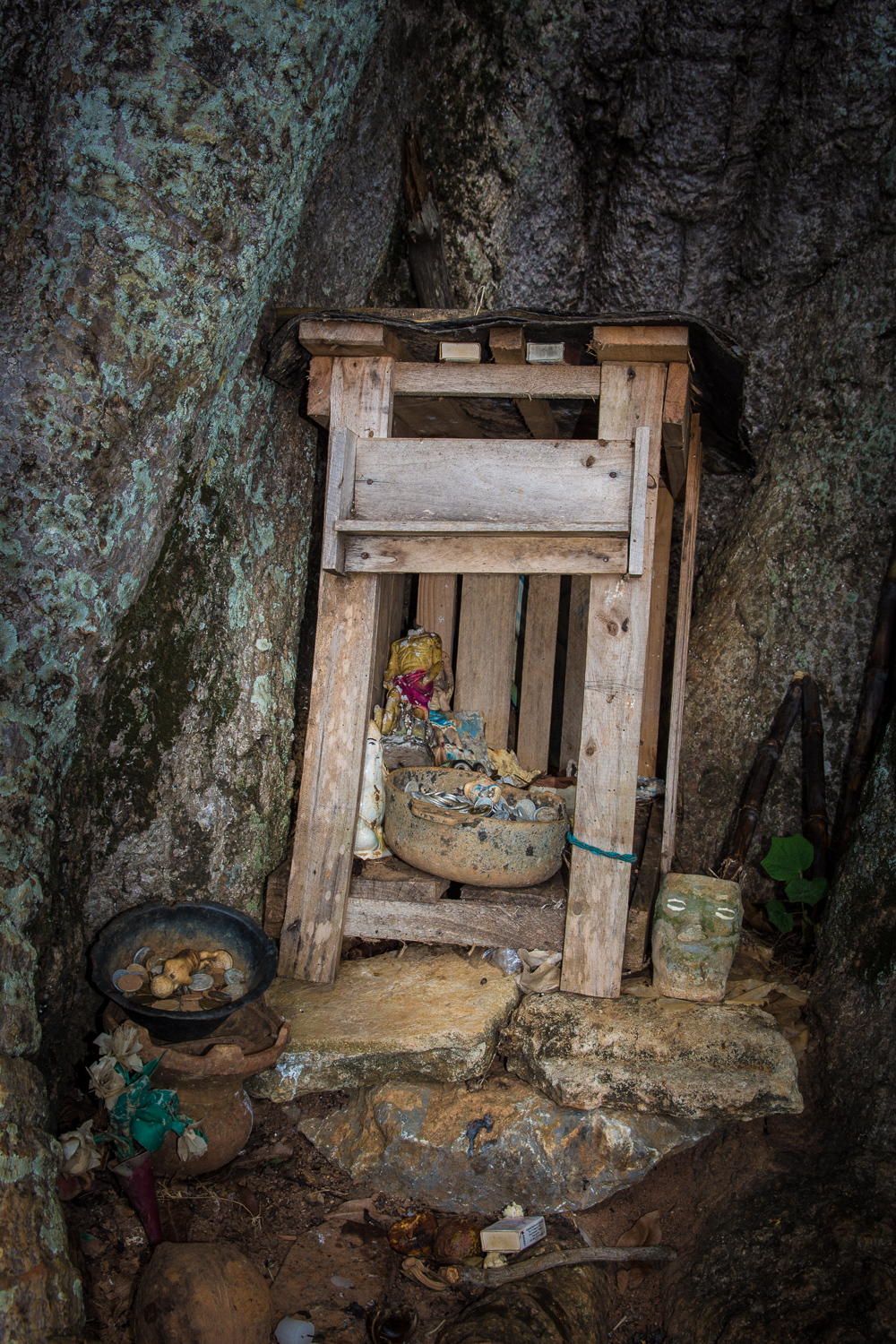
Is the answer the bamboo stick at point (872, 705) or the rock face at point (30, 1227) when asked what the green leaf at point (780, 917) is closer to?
the bamboo stick at point (872, 705)

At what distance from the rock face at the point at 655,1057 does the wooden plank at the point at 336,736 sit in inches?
40.4

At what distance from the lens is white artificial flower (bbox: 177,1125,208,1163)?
3096mm

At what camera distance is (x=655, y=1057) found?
3432 mm

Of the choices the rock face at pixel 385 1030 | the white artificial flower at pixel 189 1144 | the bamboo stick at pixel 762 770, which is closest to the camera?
the white artificial flower at pixel 189 1144

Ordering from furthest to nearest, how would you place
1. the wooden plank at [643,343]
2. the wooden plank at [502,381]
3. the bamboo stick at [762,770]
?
the bamboo stick at [762,770] < the wooden plank at [502,381] < the wooden plank at [643,343]

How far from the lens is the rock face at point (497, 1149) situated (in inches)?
131

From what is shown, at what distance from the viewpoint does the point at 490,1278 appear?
2.99m

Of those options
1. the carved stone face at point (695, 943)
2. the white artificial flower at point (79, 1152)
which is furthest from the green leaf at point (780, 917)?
the white artificial flower at point (79, 1152)

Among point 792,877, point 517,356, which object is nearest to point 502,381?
point 517,356

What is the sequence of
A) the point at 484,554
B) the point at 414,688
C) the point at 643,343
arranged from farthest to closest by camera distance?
the point at 414,688 < the point at 484,554 < the point at 643,343

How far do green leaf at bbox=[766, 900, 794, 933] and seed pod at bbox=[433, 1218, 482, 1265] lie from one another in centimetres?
233

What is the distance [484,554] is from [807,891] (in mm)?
2547

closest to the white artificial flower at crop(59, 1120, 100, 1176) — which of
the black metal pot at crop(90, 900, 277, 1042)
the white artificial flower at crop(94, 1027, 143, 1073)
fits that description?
the white artificial flower at crop(94, 1027, 143, 1073)

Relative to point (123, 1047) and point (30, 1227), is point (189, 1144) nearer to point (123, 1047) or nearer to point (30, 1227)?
point (123, 1047)
